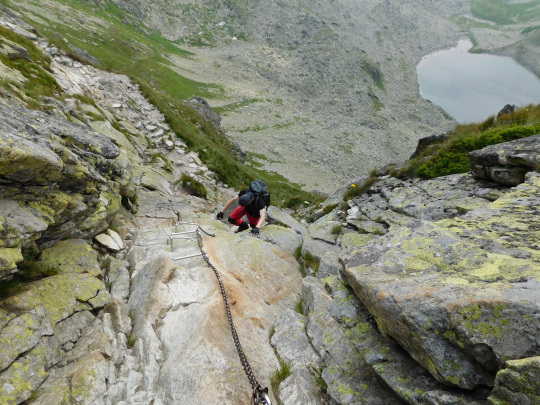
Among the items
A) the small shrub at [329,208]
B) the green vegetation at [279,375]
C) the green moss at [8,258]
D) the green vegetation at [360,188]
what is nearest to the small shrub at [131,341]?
the green moss at [8,258]

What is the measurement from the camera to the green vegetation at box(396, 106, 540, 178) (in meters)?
13.6

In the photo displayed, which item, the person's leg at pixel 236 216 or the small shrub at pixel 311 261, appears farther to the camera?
the person's leg at pixel 236 216

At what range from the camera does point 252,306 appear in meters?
8.24

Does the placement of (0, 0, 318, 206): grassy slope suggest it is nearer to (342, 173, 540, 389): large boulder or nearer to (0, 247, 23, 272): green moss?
(0, 247, 23, 272): green moss

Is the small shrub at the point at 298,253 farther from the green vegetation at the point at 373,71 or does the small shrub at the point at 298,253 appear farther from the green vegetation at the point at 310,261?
the green vegetation at the point at 373,71

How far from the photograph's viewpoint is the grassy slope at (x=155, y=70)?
33406mm

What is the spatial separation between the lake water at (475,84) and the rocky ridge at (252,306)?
160m

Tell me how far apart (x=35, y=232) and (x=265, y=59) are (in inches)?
5618

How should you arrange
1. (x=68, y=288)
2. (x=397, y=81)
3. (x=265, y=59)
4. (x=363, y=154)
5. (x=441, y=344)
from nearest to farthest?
1. (x=441, y=344)
2. (x=68, y=288)
3. (x=363, y=154)
4. (x=265, y=59)
5. (x=397, y=81)

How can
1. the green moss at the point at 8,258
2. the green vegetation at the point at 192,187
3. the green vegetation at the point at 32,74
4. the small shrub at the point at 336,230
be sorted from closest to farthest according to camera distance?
the green moss at the point at 8,258 → the small shrub at the point at 336,230 → the green vegetation at the point at 32,74 → the green vegetation at the point at 192,187

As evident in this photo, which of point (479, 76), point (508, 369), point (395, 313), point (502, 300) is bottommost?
point (395, 313)

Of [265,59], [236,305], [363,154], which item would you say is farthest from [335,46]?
[236,305]

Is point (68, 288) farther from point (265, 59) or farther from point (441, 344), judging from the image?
point (265, 59)

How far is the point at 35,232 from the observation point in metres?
6.40
